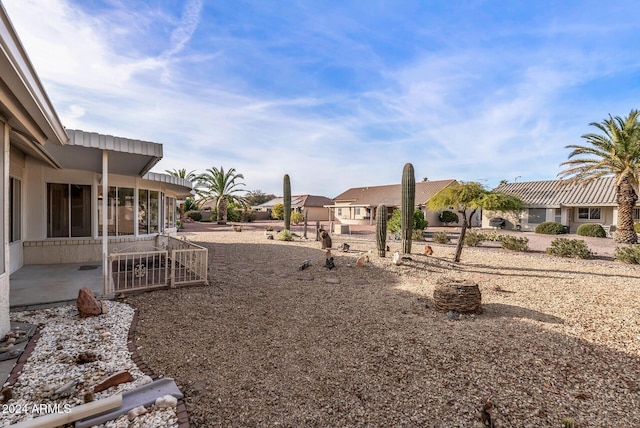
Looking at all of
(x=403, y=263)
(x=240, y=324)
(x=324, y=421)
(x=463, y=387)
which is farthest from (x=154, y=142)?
(x=403, y=263)

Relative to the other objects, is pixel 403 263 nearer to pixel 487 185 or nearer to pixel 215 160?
pixel 487 185

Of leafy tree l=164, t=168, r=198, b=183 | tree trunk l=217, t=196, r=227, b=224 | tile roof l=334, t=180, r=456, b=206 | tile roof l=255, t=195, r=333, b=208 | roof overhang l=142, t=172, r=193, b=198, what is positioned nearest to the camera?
roof overhang l=142, t=172, r=193, b=198

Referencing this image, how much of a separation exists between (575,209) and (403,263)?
2424 cm

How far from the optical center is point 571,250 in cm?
1260

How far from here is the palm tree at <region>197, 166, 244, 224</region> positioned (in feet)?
112

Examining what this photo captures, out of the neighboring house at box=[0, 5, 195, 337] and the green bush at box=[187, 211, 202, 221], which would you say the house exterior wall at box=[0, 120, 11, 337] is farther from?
the green bush at box=[187, 211, 202, 221]

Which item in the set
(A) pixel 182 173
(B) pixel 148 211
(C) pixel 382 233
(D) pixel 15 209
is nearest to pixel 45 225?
(D) pixel 15 209

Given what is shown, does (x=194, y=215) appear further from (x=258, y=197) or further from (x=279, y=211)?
(x=258, y=197)

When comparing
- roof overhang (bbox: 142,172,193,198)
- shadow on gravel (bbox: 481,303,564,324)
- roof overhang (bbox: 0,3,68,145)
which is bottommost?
shadow on gravel (bbox: 481,303,564,324)

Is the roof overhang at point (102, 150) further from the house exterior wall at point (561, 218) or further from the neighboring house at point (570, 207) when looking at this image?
the neighboring house at point (570, 207)

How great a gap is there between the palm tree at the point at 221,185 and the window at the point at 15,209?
25978 mm

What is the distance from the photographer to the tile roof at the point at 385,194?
33.8 metres

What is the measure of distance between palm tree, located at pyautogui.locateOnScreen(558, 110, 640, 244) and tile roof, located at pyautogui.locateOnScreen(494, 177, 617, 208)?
5.17 m

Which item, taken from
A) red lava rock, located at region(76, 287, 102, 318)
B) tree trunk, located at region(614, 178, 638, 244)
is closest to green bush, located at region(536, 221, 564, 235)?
tree trunk, located at region(614, 178, 638, 244)
